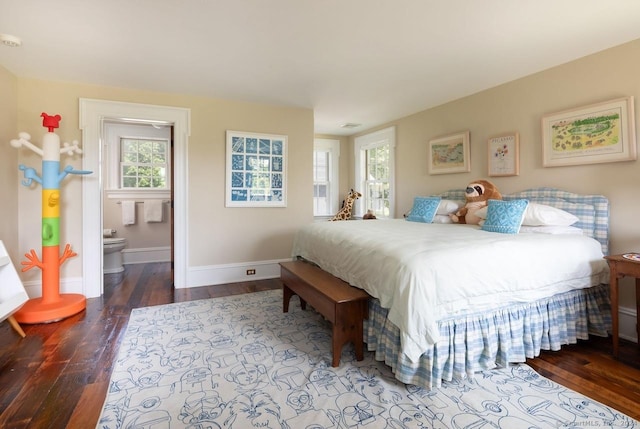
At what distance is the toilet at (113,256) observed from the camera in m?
4.41

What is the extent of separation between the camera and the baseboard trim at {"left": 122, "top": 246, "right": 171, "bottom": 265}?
5148 millimetres

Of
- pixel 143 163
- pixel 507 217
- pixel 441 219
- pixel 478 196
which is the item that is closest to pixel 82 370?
pixel 507 217

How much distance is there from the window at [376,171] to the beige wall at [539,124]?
0.58m

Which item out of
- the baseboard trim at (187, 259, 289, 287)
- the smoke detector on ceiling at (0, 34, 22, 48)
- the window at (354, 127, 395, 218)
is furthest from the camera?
the window at (354, 127, 395, 218)

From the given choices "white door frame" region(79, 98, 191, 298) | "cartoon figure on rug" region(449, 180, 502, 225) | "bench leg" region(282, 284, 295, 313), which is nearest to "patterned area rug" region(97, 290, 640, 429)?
"bench leg" region(282, 284, 295, 313)

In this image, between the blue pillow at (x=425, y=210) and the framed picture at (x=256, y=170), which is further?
the framed picture at (x=256, y=170)

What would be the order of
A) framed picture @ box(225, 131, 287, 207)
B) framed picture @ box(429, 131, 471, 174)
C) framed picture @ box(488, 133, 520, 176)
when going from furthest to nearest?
framed picture @ box(225, 131, 287, 207)
framed picture @ box(429, 131, 471, 174)
framed picture @ box(488, 133, 520, 176)

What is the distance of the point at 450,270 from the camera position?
177 centimetres

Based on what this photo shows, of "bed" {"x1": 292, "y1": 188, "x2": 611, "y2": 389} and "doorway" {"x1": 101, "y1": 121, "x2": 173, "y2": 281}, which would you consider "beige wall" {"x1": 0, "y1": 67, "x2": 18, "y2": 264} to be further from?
"bed" {"x1": 292, "y1": 188, "x2": 611, "y2": 389}

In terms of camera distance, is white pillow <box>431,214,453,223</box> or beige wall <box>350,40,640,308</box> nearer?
beige wall <box>350,40,640,308</box>

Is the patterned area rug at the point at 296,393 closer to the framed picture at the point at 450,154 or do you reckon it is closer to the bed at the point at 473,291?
the bed at the point at 473,291

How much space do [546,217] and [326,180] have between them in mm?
4015

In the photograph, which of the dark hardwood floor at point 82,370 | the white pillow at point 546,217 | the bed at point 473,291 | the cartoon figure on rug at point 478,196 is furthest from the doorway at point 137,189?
the white pillow at point 546,217

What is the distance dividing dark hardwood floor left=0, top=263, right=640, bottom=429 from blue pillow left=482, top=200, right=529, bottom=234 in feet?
3.03
